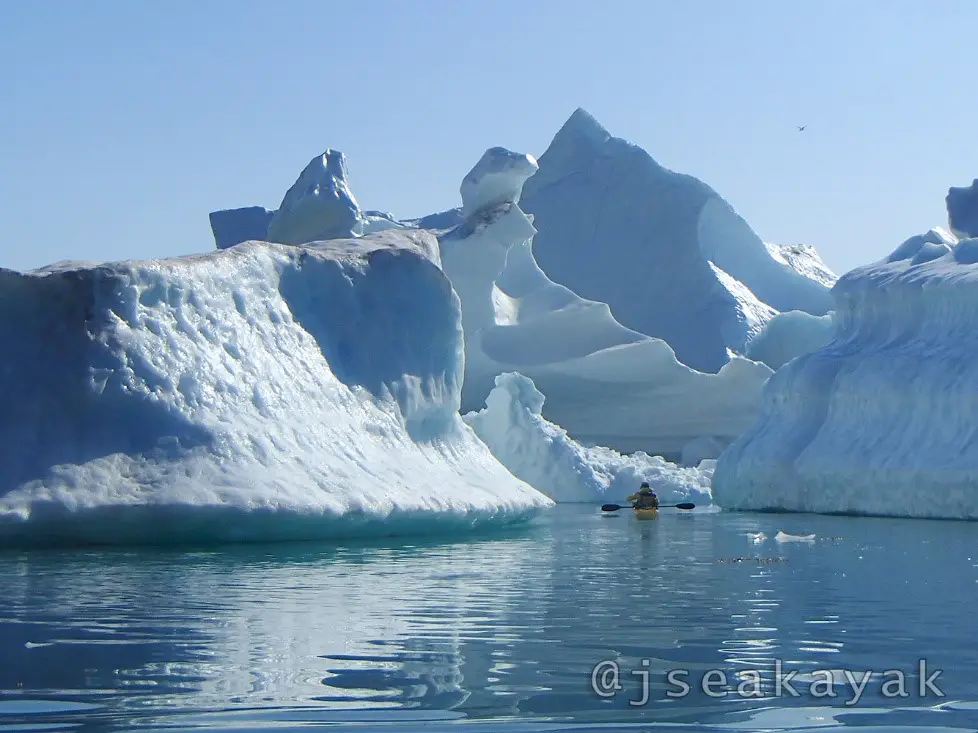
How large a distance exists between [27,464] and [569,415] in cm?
2104

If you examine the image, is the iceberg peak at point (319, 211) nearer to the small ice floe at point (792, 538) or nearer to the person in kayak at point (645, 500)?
the person in kayak at point (645, 500)

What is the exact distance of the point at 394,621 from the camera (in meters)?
6.14

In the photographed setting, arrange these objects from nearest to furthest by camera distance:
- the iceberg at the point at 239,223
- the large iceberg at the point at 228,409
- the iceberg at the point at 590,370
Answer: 1. the large iceberg at the point at 228,409
2. the iceberg at the point at 590,370
3. the iceberg at the point at 239,223

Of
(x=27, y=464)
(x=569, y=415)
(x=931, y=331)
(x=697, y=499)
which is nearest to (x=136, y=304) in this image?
(x=27, y=464)

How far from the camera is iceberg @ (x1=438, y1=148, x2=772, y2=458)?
28656 mm

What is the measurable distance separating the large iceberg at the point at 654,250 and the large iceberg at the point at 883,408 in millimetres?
11650

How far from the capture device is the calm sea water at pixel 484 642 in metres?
3.93

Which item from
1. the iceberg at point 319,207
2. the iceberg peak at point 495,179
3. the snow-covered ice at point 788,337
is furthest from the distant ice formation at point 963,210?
the iceberg at point 319,207

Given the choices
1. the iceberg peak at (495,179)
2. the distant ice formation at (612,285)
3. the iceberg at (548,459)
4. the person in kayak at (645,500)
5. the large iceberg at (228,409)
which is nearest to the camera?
the large iceberg at (228,409)

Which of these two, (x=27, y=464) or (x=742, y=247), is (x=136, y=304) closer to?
(x=27, y=464)

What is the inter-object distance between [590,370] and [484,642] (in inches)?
949

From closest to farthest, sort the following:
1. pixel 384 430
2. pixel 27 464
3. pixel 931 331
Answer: pixel 27 464 < pixel 384 430 < pixel 931 331

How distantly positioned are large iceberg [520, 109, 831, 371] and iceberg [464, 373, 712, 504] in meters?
9.86

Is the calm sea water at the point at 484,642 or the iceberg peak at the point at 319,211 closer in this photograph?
the calm sea water at the point at 484,642
